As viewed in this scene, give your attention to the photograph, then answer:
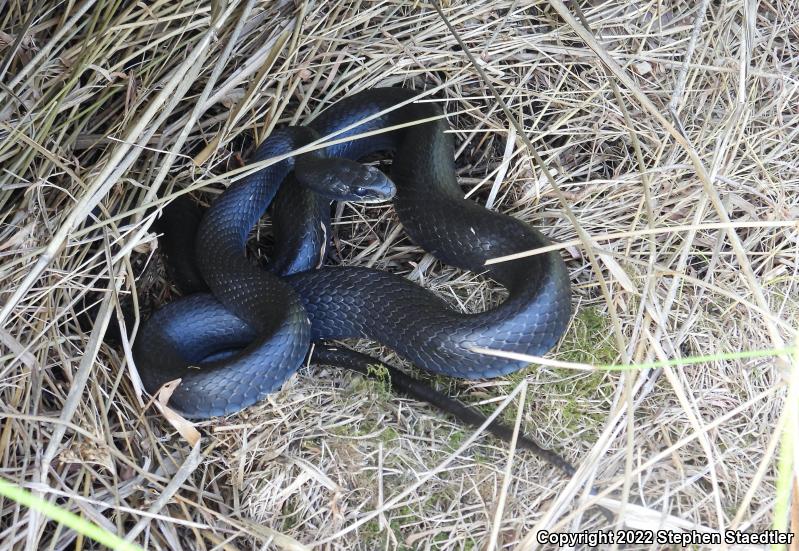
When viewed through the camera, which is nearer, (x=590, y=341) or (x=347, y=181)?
(x=590, y=341)

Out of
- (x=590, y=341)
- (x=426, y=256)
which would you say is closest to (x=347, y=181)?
(x=426, y=256)

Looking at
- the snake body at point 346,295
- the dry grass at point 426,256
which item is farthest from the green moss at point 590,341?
the snake body at point 346,295

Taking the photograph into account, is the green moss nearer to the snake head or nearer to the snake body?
the snake body

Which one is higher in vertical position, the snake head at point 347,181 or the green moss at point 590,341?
the snake head at point 347,181

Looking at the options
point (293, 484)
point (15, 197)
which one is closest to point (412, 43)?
point (15, 197)

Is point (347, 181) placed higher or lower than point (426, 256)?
higher

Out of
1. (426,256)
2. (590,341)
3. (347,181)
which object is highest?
(347,181)

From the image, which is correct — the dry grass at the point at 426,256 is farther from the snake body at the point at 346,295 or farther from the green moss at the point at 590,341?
the snake body at the point at 346,295

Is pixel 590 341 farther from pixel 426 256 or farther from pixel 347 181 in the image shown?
pixel 347 181
